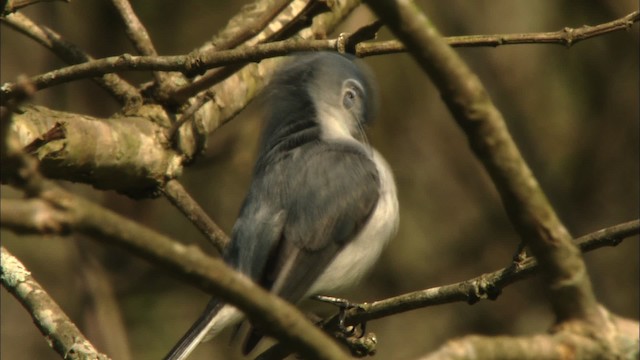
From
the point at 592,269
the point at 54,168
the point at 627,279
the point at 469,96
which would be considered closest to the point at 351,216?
the point at 54,168

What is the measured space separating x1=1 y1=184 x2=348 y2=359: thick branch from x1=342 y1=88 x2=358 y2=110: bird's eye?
2.62 m

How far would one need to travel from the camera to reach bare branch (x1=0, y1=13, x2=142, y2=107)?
11.0ft

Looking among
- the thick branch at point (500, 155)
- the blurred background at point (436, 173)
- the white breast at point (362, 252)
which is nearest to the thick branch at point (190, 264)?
the thick branch at point (500, 155)

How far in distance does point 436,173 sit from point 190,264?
5736 mm

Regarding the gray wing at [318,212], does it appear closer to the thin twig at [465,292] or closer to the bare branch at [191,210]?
the bare branch at [191,210]

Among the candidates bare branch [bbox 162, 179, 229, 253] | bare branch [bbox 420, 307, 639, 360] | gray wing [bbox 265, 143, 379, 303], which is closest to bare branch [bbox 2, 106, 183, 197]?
bare branch [bbox 162, 179, 229, 253]

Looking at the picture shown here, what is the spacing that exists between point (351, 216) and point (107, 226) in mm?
2291

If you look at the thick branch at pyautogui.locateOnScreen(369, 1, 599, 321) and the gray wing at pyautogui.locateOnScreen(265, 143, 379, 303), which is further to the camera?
the gray wing at pyautogui.locateOnScreen(265, 143, 379, 303)

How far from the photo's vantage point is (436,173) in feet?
23.1

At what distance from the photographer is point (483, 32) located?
21.7 ft

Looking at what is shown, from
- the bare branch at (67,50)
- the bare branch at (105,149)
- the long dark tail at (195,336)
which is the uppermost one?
the bare branch at (67,50)

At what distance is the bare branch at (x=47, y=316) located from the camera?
2.61 metres

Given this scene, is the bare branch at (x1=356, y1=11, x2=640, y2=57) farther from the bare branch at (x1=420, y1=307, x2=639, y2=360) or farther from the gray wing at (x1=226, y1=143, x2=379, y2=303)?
the bare branch at (x1=420, y1=307, x2=639, y2=360)

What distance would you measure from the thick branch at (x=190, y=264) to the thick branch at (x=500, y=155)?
407 mm
